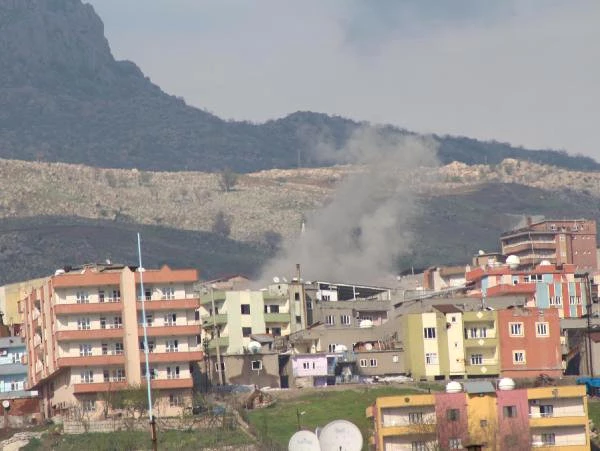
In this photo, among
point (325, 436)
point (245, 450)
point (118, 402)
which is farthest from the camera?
point (118, 402)

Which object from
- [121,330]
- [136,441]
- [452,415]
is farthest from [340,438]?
[121,330]

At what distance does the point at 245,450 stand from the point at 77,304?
73.4 feet

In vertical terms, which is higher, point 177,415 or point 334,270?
point 334,270

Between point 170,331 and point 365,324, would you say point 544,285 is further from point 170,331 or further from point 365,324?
point 170,331

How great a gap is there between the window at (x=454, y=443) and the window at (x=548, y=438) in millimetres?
4734

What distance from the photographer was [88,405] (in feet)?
397

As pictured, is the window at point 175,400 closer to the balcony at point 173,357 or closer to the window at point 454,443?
the balcony at point 173,357

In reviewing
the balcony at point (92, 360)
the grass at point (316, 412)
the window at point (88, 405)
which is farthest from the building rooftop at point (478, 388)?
the balcony at point (92, 360)

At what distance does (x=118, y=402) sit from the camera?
387ft

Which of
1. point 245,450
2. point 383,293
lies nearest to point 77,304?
point 245,450

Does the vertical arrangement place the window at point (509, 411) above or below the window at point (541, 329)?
below

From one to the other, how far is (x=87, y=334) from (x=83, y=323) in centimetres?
100

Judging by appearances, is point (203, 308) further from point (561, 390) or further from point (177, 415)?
point (561, 390)

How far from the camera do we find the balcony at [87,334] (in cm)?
12312
